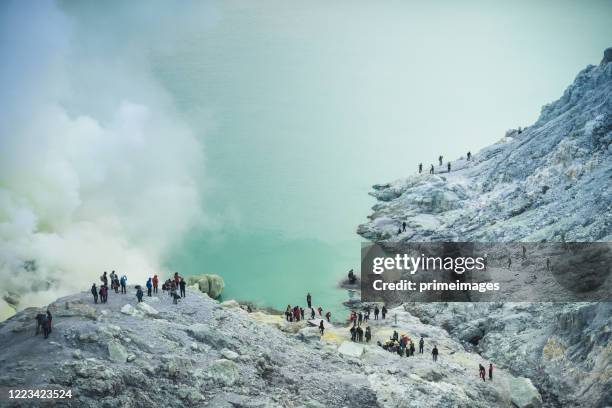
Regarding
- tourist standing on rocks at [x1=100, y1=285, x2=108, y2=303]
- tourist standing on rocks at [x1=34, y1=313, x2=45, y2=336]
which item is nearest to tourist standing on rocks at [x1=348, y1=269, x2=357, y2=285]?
tourist standing on rocks at [x1=100, y1=285, x2=108, y2=303]

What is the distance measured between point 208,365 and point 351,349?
13159 millimetres

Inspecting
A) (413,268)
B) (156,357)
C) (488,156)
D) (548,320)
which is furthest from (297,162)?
(156,357)

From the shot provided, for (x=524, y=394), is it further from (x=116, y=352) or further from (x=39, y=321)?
(x=39, y=321)

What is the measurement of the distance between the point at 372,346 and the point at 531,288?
16.5 m

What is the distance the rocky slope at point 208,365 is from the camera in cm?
2844

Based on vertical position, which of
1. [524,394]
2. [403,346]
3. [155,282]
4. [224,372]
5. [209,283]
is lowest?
[524,394]

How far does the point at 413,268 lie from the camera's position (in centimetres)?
6475

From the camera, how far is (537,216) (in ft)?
195

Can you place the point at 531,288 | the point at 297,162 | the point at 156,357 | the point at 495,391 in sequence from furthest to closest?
1. the point at 297,162
2. the point at 531,288
3. the point at 495,391
4. the point at 156,357

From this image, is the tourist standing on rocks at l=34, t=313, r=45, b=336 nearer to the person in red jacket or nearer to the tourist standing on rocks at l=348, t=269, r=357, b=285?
the person in red jacket

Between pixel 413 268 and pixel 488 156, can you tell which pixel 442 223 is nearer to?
pixel 413 268

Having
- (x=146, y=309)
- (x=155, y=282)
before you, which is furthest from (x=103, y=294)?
(x=155, y=282)

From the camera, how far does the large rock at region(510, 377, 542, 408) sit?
39.2 m

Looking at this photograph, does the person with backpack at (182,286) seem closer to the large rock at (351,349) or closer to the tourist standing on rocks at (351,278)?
the large rock at (351,349)
